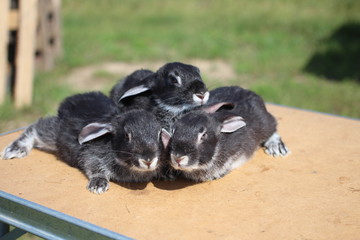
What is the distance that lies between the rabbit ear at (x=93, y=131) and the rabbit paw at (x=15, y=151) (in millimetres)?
639

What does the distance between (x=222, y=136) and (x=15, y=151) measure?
5.45 ft

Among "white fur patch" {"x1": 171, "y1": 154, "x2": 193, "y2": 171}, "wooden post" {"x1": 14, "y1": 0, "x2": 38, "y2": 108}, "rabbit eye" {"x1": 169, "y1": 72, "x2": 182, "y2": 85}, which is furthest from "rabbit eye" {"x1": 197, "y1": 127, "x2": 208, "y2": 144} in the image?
"wooden post" {"x1": 14, "y1": 0, "x2": 38, "y2": 108}

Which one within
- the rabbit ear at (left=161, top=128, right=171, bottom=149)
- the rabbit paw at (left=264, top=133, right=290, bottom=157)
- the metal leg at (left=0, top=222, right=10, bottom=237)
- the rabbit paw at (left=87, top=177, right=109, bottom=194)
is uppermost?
the rabbit ear at (left=161, top=128, right=171, bottom=149)

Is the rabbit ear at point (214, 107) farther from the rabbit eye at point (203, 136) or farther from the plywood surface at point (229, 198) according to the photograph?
the plywood surface at point (229, 198)

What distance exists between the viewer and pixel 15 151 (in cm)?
349

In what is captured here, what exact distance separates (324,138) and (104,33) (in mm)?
7968

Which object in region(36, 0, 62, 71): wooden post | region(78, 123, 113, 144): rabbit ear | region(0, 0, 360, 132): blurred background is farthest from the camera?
region(36, 0, 62, 71): wooden post

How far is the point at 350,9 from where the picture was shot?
12188mm

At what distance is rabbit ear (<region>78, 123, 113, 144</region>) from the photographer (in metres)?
3.10

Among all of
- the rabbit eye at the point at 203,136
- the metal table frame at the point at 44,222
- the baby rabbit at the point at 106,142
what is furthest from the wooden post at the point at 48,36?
the rabbit eye at the point at 203,136

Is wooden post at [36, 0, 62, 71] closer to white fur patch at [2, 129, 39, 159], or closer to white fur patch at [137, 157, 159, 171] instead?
→ white fur patch at [2, 129, 39, 159]

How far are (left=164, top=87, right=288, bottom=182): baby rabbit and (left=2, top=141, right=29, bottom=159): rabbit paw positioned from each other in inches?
50.8

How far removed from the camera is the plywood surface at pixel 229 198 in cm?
255


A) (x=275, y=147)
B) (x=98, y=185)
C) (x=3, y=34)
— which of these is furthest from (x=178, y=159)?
(x=3, y=34)
